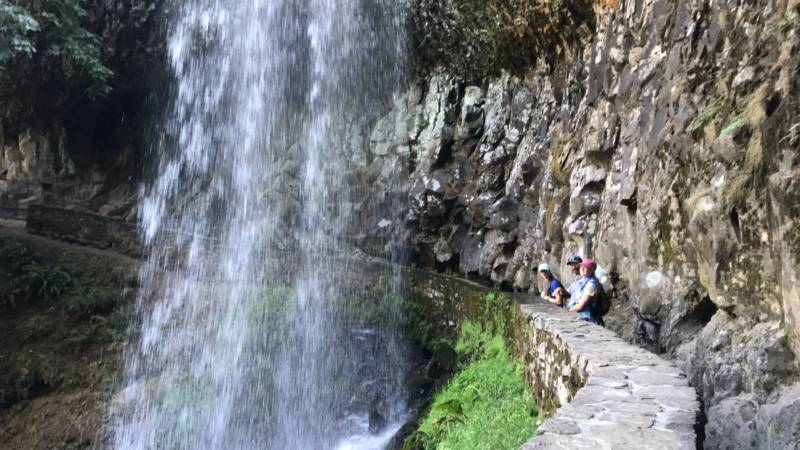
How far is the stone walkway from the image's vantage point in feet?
8.37

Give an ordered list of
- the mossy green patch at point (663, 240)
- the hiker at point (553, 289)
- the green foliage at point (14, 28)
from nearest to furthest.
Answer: the mossy green patch at point (663, 240) < the hiker at point (553, 289) < the green foliage at point (14, 28)

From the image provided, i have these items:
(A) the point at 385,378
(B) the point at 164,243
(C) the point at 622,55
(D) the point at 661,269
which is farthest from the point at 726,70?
(B) the point at 164,243

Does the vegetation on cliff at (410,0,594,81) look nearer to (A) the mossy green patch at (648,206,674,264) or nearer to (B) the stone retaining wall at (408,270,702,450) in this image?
(A) the mossy green patch at (648,206,674,264)

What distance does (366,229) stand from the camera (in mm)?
13727

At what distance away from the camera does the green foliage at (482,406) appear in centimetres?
513

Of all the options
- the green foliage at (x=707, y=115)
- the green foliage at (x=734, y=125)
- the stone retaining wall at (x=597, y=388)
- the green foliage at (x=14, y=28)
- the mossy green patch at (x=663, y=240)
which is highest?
the green foliage at (x=14, y=28)

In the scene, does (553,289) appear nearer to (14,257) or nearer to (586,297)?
(586,297)

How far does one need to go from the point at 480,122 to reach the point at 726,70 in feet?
26.1

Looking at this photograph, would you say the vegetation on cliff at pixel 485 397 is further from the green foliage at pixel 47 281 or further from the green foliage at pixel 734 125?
the green foliage at pixel 47 281

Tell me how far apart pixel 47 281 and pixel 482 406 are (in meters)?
10.8

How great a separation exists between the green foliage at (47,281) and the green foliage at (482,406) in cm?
922

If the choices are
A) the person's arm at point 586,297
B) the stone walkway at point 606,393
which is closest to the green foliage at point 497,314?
the person's arm at point 586,297

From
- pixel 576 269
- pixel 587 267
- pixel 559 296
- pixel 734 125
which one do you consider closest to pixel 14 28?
pixel 559 296

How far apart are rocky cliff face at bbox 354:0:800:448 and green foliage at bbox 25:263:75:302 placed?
811 cm
